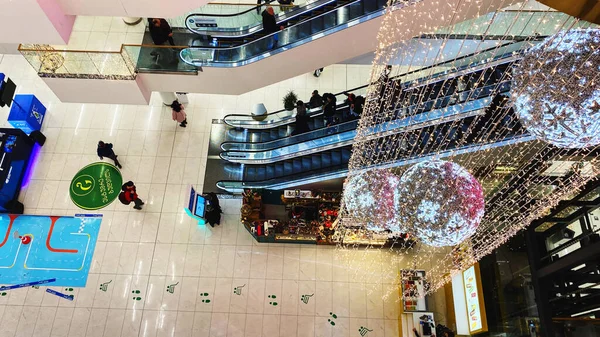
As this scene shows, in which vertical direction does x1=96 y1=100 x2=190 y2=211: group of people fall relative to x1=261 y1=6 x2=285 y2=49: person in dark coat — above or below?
below

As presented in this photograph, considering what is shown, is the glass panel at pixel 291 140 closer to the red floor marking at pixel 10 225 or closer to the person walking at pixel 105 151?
the person walking at pixel 105 151

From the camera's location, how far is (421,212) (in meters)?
3.82

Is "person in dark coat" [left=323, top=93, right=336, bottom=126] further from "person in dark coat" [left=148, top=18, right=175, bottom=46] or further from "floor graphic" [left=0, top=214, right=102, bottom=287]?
"floor graphic" [left=0, top=214, right=102, bottom=287]

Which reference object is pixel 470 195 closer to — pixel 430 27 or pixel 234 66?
pixel 430 27

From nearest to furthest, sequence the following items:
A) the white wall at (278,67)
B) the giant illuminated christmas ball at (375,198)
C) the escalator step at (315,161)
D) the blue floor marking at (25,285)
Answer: the giant illuminated christmas ball at (375,198), the white wall at (278,67), the blue floor marking at (25,285), the escalator step at (315,161)

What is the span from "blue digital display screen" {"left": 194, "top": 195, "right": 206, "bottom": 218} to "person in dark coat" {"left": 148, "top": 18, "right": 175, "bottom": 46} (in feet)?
11.3

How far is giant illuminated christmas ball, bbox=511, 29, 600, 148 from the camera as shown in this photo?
268 cm

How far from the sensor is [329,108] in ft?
29.6

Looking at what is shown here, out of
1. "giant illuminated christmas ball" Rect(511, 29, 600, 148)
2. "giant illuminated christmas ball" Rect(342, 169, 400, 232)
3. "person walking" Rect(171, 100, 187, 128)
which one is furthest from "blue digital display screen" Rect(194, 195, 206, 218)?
"giant illuminated christmas ball" Rect(511, 29, 600, 148)

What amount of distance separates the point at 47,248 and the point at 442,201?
354 inches

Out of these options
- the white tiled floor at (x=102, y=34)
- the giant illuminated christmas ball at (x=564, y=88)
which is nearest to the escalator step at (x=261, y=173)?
the white tiled floor at (x=102, y=34)

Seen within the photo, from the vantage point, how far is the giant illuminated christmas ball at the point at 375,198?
5145mm

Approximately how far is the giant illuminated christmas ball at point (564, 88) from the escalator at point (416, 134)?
2.89 m

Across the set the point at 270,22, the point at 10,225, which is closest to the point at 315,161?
the point at 270,22
